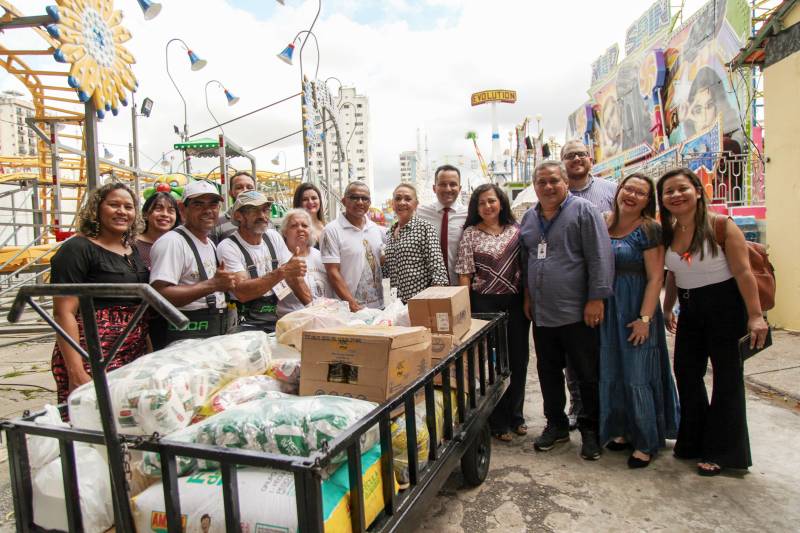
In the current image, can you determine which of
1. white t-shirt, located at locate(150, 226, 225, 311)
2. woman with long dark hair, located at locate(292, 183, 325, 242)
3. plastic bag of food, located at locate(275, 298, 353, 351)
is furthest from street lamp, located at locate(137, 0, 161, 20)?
plastic bag of food, located at locate(275, 298, 353, 351)

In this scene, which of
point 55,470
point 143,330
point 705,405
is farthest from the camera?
point 705,405

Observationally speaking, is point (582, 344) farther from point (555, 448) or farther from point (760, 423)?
point (760, 423)

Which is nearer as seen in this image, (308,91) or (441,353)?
(441,353)

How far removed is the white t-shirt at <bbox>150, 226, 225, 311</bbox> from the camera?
259 centimetres

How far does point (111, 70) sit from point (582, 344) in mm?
4485

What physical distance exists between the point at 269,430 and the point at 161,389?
450 millimetres

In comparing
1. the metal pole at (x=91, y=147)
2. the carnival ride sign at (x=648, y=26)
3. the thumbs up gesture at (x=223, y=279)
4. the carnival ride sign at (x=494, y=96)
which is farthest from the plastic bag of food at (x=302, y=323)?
the carnival ride sign at (x=494, y=96)

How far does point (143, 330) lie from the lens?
8.79 ft

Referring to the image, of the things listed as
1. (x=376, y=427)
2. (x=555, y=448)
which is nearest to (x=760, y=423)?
(x=555, y=448)

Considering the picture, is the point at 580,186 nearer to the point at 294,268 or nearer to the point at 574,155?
the point at 574,155

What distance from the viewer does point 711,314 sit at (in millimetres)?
2906

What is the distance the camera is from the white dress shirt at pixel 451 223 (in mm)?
3854

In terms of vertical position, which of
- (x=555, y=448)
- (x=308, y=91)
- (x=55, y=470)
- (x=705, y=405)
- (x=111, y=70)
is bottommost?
(x=555, y=448)

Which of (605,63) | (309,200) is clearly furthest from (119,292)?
(605,63)
